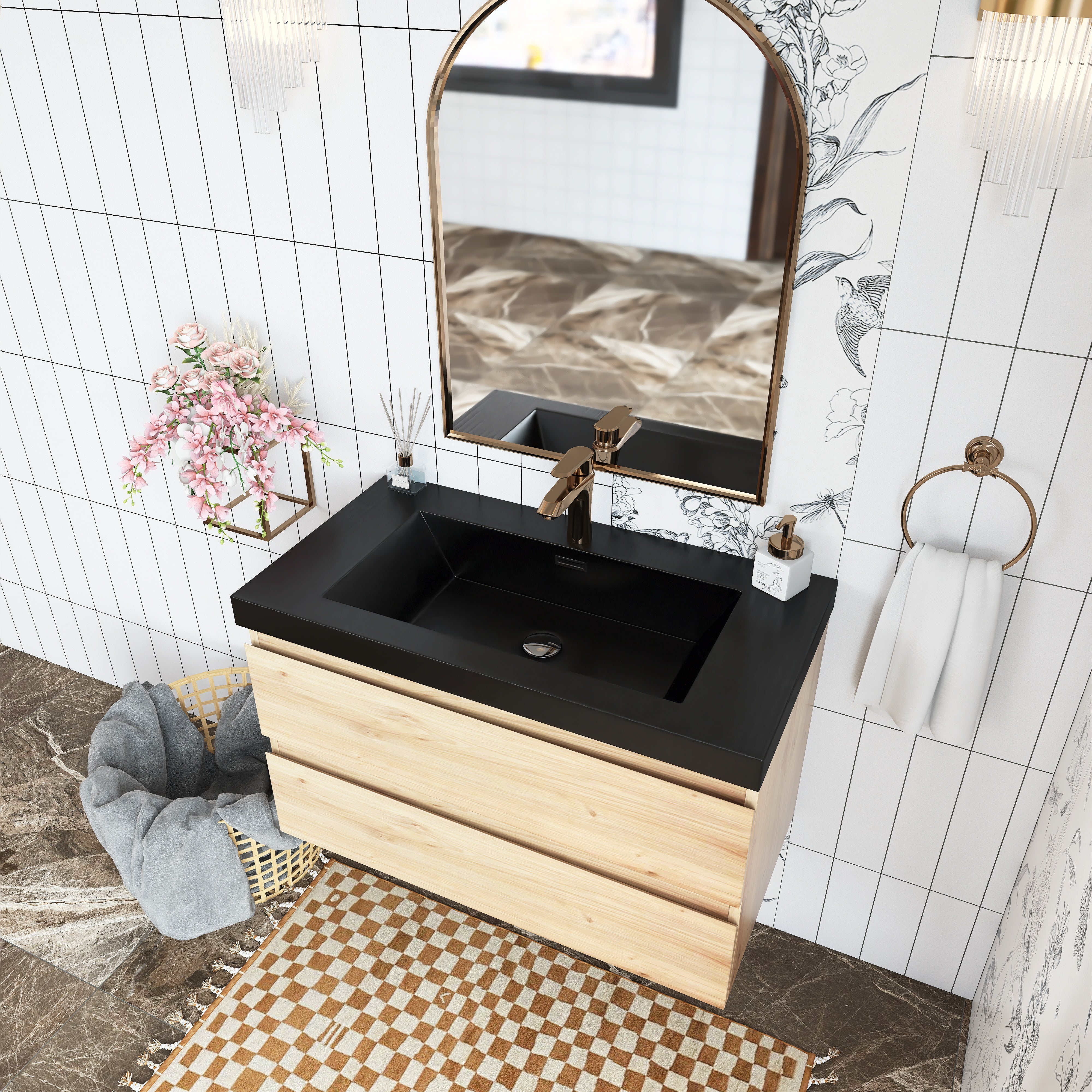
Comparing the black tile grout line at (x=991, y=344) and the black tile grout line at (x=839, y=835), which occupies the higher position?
the black tile grout line at (x=991, y=344)

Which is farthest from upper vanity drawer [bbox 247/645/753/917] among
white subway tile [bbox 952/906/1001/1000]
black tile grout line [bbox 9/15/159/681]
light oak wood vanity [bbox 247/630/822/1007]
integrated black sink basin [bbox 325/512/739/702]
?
black tile grout line [bbox 9/15/159/681]

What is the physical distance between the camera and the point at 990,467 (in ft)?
4.79

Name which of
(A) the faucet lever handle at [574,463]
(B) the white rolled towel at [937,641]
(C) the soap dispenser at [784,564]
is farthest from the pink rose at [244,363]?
(B) the white rolled towel at [937,641]

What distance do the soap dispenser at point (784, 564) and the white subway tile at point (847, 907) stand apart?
0.70 metres

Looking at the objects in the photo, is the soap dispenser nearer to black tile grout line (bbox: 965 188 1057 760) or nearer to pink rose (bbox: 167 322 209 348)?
black tile grout line (bbox: 965 188 1057 760)

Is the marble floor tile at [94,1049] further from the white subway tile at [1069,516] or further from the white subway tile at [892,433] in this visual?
the white subway tile at [1069,516]

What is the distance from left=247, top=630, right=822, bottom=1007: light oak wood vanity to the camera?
1.46m

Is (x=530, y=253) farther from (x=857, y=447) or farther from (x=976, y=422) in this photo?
(x=976, y=422)

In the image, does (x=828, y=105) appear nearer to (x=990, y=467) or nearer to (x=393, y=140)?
(x=990, y=467)

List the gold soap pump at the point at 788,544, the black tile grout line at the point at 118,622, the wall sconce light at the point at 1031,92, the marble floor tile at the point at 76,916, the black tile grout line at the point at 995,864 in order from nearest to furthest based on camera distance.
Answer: the wall sconce light at the point at 1031,92
the gold soap pump at the point at 788,544
the black tile grout line at the point at 995,864
the marble floor tile at the point at 76,916
the black tile grout line at the point at 118,622

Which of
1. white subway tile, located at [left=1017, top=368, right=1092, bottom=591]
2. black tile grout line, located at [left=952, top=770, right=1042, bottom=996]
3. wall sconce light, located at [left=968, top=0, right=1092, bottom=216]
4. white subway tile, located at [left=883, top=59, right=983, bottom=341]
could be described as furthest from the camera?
black tile grout line, located at [left=952, top=770, right=1042, bottom=996]

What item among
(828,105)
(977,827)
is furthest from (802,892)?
(828,105)

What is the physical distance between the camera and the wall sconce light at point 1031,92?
1.09m

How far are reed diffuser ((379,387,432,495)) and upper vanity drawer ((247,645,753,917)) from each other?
448mm
